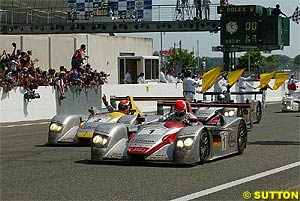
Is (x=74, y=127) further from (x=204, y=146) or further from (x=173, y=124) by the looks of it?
(x=204, y=146)

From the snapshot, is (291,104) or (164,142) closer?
(164,142)

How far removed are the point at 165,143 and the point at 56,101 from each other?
14.0m

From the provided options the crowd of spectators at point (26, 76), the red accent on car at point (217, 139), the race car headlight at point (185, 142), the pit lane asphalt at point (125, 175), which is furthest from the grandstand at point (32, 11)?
the race car headlight at point (185, 142)

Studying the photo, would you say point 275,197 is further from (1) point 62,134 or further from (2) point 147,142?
(1) point 62,134


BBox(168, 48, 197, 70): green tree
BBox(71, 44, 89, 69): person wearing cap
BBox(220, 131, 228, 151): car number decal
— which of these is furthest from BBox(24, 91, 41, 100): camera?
BBox(168, 48, 197, 70): green tree

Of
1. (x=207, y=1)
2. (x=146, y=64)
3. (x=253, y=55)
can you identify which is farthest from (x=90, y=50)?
(x=253, y=55)

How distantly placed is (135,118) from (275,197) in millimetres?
6616

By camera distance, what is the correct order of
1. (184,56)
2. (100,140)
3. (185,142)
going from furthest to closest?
(184,56), (100,140), (185,142)

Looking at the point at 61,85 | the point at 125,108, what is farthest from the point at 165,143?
the point at 61,85

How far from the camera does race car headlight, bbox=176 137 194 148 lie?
11.3 meters

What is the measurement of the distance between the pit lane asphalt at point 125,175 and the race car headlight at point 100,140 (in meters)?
0.36

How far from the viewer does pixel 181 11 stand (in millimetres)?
41344

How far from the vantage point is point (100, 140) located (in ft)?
39.2

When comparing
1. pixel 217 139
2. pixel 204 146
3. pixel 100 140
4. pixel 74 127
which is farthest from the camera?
pixel 74 127
